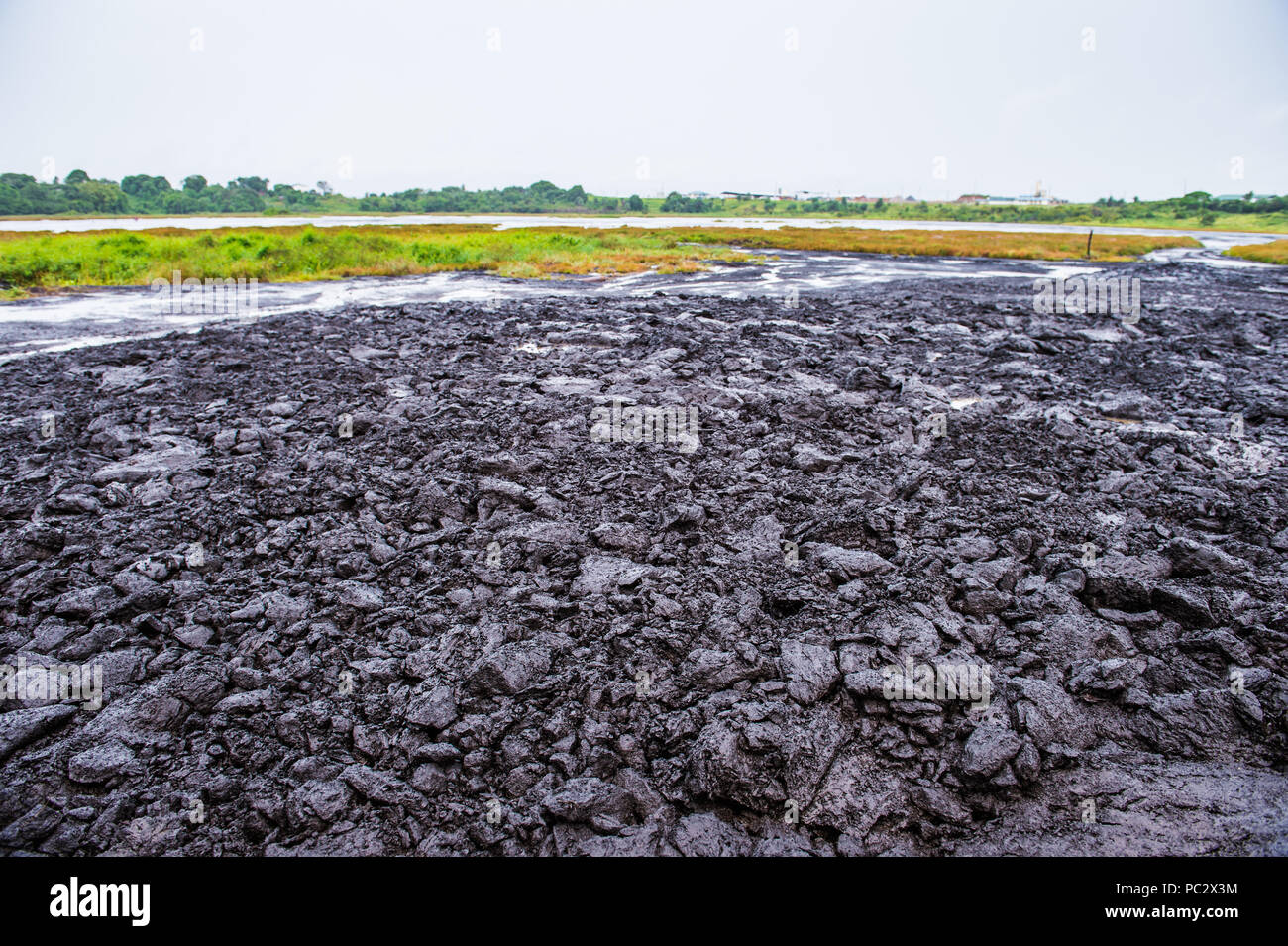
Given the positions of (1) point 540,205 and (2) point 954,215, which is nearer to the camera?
(2) point 954,215

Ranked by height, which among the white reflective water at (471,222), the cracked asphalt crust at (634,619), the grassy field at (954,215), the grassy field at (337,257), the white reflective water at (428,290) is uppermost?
the grassy field at (954,215)

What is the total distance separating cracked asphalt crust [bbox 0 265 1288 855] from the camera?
3.33 metres

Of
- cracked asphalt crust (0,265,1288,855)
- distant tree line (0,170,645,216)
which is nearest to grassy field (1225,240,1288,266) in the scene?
cracked asphalt crust (0,265,1288,855)

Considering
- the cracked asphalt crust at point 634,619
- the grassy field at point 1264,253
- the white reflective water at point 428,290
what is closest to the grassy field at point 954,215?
the grassy field at point 1264,253

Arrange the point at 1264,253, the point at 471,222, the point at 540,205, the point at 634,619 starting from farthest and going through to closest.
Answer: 1. the point at 540,205
2. the point at 471,222
3. the point at 1264,253
4. the point at 634,619

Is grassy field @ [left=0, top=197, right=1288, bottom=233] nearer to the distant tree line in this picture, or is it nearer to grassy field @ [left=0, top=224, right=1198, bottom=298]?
the distant tree line

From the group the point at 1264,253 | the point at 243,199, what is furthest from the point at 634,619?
the point at 243,199

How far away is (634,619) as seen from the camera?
15.0 feet

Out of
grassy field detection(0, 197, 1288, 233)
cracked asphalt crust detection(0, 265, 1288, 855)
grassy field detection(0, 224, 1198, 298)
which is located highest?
grassy field detection(0, 197, 1288, 233)

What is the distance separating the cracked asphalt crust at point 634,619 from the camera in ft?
10.9

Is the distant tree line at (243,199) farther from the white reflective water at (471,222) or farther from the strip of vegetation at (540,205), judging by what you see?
the white reflective water at (471,222)

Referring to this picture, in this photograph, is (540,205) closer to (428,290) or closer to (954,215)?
(954,215)
